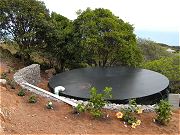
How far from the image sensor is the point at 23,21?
2233cm

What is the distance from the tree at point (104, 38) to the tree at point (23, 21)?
7.91 feet

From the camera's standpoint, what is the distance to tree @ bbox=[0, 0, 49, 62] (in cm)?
2186

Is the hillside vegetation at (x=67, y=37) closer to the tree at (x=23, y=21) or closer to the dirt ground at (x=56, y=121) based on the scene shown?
the tree at (x=23, y=21)

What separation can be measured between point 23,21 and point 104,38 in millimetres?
4966

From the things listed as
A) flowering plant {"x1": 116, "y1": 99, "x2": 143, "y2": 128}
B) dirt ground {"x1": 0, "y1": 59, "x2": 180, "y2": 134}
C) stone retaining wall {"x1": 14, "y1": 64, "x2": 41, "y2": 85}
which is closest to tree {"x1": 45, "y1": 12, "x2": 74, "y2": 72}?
stone retaining wall {"x1": 14, "y1": 64, "x2": 41, "y2": 85}

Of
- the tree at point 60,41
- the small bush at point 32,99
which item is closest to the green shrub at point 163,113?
the small bush at point 32,99

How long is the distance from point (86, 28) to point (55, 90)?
7.93 m

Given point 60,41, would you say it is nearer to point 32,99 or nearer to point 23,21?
point 23,21

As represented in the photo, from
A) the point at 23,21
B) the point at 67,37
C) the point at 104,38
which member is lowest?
the point at 67,37

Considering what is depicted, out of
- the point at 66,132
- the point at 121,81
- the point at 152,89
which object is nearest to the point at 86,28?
the point at 121,81

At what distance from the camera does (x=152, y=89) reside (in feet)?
51.1

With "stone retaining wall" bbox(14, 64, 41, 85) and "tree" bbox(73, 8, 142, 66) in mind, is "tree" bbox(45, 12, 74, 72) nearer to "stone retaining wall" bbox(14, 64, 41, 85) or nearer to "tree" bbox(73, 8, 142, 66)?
"tree" bbox(73, 8, 142, 66)

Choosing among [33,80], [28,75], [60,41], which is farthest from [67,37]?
[28,75]

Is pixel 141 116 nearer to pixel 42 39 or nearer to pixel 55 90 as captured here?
pixel 55 90
